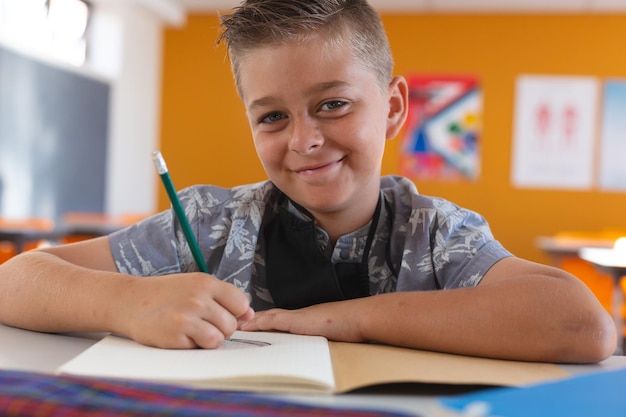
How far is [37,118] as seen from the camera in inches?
212

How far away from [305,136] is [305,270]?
222 millimetres

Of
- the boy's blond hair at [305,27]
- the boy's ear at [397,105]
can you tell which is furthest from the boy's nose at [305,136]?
the boy's ear at [397,105]

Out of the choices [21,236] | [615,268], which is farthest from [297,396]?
[21,236]

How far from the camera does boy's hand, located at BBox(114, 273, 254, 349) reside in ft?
2.35

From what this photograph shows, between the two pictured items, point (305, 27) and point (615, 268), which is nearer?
point (305, 27)

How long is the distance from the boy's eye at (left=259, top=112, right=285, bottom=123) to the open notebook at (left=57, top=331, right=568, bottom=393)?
37 cm

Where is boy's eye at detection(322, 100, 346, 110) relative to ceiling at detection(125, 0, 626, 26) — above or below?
below

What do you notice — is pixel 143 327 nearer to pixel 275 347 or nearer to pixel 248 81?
pixel 275 347

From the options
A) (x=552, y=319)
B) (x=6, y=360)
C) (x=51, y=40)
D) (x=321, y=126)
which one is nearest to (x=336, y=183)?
(x=321, y=126)

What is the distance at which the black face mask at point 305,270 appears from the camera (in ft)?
3.55

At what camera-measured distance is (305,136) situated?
1.01m

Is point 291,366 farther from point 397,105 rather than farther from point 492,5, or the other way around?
point 492,5

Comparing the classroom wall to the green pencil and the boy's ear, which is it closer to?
the boy's ear

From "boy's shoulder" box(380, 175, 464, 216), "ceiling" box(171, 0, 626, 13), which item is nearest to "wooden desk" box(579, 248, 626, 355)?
"boy's shoulder" box(380, 175, 464, 216)
